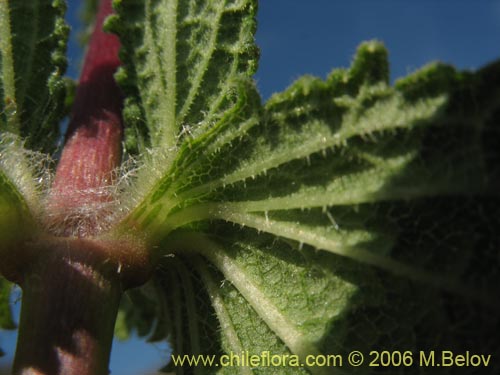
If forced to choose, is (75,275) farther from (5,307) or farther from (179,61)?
(5,307)

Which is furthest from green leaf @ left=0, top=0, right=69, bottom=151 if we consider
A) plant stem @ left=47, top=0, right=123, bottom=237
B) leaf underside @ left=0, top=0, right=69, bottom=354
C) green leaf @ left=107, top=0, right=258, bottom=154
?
green leaf @ left=107, top=0, right=258, bottom=154

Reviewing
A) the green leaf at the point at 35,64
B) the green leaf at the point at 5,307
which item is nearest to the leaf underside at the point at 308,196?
the green leaf at the point at 35,64

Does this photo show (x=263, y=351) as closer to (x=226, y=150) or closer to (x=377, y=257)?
(x=377, y=257)

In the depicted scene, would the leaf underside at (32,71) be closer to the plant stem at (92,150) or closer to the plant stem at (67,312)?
the plant stem at (92,150)

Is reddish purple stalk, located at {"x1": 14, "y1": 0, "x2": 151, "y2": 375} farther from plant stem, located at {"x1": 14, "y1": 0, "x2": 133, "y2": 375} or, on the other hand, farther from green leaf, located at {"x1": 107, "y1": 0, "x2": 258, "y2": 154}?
green leaf, located at {"x1": 107, "y1": 0, "x2": 258, "y2": 154}

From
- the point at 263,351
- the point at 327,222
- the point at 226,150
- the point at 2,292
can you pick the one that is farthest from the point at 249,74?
the point at 2,292

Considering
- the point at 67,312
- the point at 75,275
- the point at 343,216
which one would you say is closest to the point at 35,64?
the point at 75,275
